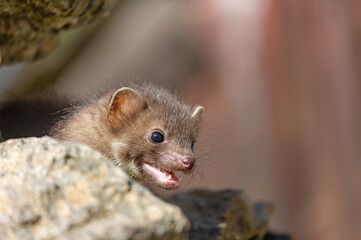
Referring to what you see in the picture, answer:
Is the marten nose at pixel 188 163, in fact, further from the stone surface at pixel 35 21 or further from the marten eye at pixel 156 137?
the stone surface at pixel 35 21

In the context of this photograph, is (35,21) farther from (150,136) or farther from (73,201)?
(73,201)

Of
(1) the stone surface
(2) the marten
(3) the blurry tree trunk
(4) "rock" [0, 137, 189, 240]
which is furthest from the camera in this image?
(3) the blurry tree trunk

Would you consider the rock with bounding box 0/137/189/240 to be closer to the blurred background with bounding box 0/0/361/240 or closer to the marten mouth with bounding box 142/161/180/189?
the marten mouth with bounding box 142/161/180/189

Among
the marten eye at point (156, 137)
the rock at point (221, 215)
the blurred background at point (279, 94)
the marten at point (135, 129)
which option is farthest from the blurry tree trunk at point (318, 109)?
the marten eye at point (156, 137)

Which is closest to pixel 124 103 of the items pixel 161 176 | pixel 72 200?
pixel 161 176

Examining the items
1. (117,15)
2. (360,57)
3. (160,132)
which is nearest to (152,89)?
(160,132)

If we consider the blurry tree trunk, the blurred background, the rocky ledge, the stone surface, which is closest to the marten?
the stone surface

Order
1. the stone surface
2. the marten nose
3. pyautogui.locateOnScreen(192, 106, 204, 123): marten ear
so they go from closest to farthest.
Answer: the stone surface < the marten nose < pyautogui.locateOnScreen(192, 106, 204, 123): marten ear
